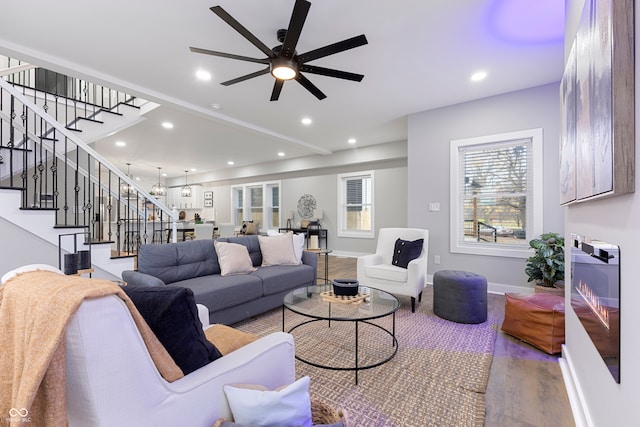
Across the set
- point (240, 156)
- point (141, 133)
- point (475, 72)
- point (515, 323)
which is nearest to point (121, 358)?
point (515, 323)

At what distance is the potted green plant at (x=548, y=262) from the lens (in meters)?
3.11

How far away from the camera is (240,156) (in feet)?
26.4

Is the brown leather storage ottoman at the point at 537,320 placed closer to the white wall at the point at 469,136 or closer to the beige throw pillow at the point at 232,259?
the white wall at the point at 469,136

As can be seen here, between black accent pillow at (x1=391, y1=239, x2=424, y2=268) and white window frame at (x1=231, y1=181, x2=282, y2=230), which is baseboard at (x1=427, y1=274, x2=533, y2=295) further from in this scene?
white window frame at (x1=231, y1=181, x2=282, y2=230)

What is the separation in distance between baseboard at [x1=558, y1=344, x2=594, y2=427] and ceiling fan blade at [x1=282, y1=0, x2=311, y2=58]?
9.09 feet

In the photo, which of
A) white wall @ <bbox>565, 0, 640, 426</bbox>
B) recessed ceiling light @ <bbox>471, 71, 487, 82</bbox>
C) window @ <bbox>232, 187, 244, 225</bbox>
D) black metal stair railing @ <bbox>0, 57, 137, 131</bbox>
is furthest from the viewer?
window @ <bbox>232, 187, 244, 225</bbox>

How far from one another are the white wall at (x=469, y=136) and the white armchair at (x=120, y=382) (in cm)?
399

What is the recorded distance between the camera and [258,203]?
979 cm

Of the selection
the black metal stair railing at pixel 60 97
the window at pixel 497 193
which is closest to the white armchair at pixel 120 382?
the window at pixel 497 193

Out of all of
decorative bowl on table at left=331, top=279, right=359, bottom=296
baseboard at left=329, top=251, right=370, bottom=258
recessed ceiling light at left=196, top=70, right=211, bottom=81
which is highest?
Result: recessed ceiling light at left=196, top=70, right=211, bottom=81

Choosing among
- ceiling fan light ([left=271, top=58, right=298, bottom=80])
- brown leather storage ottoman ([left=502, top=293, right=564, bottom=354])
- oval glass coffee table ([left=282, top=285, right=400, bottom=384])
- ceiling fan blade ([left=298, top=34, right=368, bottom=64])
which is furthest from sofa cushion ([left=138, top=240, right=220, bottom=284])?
brown leather storage ottoman ([left=502, top=293, right=564, bottom=354])

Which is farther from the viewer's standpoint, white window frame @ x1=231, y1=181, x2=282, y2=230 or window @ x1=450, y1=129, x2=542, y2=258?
white window frame @ x1=231, y1=181, x2=282, y2=230

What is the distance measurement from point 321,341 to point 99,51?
365 cm

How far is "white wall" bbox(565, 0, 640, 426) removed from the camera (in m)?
0.88
